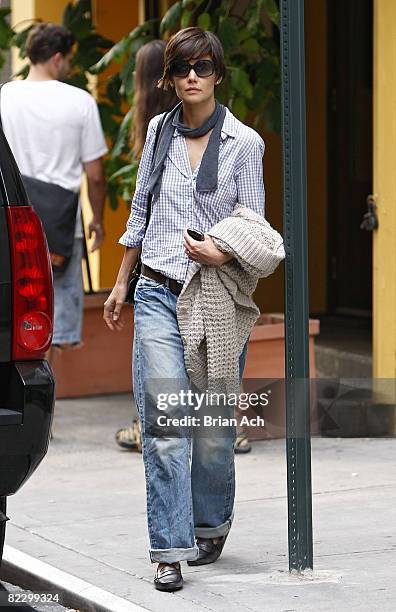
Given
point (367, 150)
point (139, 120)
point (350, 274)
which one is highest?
point (139, 120)

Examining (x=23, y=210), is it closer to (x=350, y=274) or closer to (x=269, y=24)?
(x=269, y=24)

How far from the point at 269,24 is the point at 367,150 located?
5.11 ft

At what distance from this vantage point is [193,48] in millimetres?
5254

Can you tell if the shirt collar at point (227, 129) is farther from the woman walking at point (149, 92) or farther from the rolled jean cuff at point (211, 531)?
the woman walking at point (149, 92)

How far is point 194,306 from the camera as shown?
203 inches

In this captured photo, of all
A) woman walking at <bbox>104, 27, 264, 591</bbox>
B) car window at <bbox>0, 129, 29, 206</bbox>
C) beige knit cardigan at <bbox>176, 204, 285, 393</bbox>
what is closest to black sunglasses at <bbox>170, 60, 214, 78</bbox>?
woman walking at <bbox>104, 27, 264, 591</bbox>

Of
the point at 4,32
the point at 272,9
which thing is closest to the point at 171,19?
the point at 272,9

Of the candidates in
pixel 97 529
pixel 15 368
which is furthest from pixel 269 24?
pixel 15 368

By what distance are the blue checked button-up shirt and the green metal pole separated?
0.20 meters

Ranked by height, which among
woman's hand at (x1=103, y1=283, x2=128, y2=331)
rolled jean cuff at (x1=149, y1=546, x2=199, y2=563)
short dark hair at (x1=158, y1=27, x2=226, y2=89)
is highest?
short dark hair at (x1=158, y1=27, x2=226, y2=89)

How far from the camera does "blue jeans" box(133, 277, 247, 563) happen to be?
16.8ft

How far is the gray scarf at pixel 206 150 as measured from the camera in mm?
5266

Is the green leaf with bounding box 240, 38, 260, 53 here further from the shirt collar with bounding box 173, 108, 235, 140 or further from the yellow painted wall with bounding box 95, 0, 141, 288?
the shirt collar with bounding box 173, 108, 235, 140

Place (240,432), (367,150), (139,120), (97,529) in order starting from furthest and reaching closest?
(367,150) → (240,432) → (139,120) → (97,529)
